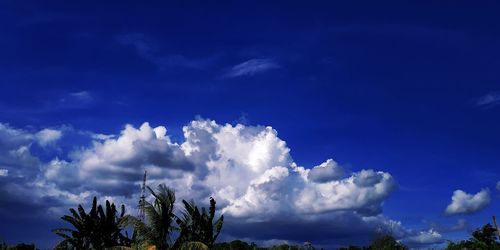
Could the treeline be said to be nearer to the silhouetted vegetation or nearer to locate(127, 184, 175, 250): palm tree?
locate(127, 184, 175, 250): palm tree

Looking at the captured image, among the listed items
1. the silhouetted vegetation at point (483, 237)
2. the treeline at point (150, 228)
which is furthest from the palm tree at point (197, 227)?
the silhouetted vegetation at point (483, 237)

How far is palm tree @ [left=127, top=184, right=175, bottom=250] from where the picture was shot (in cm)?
2758

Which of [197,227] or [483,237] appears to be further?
[483,237]

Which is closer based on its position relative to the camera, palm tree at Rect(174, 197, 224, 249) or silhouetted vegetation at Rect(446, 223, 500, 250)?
palm tree at Rect(174, 197, 224, 249)

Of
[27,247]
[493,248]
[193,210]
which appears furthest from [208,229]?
[27,247]

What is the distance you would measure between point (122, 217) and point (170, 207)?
444 inches

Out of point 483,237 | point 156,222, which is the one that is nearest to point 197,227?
point 156,222

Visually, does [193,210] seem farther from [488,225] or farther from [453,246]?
[488,225]

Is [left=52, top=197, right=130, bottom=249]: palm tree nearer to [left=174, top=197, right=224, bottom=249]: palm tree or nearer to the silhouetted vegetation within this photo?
[left=174, top=197, right=224, bottom=249]: palm tree

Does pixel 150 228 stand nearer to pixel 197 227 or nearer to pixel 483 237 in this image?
pixel 197 227

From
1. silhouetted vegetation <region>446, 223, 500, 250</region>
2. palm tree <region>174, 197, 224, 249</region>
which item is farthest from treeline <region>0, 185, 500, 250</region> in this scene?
silhouetted vegetation <region>446, 223, 500, 250</region>

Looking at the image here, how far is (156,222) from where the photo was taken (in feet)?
90.7

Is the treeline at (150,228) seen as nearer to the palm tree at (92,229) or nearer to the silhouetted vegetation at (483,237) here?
the palm tree at (92,229)

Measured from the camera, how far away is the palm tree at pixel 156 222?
27583mm
